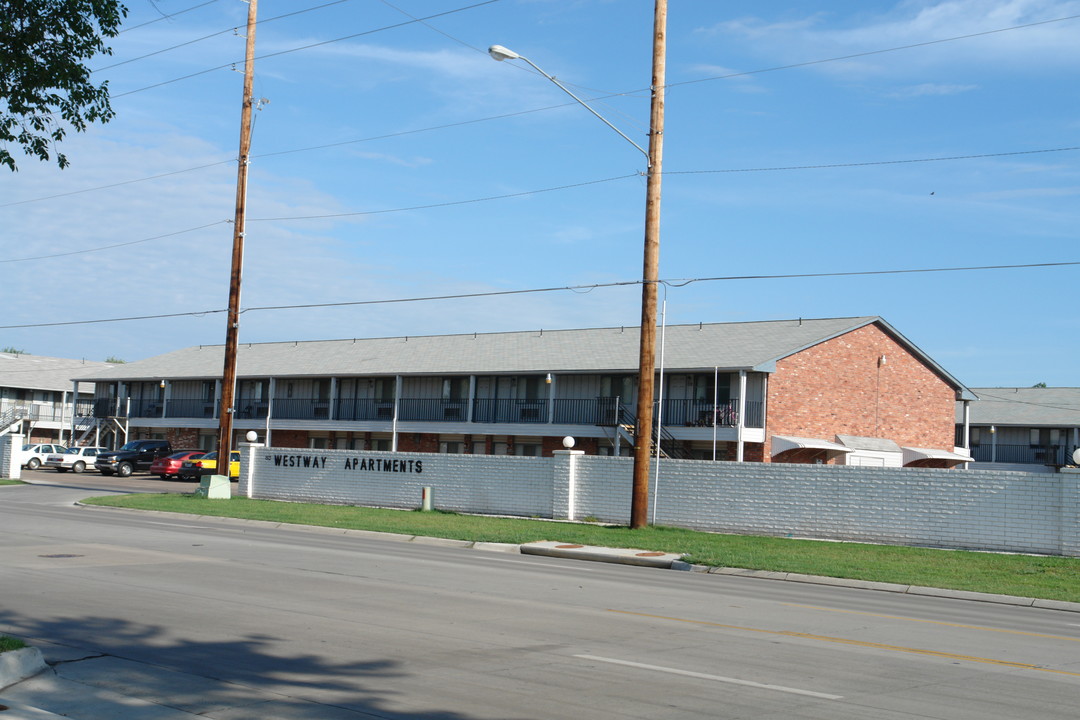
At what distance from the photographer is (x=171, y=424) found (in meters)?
60.1

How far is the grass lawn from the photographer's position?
18.1 metres

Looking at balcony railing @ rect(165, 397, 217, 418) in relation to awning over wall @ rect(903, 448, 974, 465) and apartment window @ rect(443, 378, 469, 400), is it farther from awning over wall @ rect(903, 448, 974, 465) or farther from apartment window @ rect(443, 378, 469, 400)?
awning over wall @ rect(903, 448, 974, 465)

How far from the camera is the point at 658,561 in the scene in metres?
19.9

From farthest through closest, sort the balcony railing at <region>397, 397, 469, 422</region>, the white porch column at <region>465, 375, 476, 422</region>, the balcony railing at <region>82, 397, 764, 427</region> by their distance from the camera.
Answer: the balcony railing at <region>397, 397, 469, 422</region>, the white porch column at <region>465, 375, 476, 422</region>, the balcony railing at <region>82, 397, 764, 427</region>

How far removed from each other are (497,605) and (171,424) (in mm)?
51398

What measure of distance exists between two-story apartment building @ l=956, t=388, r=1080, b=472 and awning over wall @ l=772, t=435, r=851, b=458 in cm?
1516

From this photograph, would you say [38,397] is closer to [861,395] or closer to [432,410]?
[432,410]

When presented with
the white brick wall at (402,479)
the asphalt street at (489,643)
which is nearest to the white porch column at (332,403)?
the white brick wall at (402,479)

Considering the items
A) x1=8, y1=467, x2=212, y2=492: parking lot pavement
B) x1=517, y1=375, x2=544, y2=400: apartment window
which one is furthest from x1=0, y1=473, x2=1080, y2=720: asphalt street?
x1=517, y1=375, x2=544, y2=400: apartment window

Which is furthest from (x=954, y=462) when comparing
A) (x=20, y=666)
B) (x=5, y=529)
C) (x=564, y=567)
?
(x=20, y=666)

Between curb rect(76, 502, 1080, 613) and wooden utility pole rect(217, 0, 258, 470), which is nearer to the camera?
curb rect(76, 502, 1080, 613)

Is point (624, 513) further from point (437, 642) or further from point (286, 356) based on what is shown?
point (286, 356)

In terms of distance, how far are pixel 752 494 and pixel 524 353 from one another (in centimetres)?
2344

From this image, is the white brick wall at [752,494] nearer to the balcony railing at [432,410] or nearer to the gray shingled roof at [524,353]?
the gray shingled roof at [524,353]
